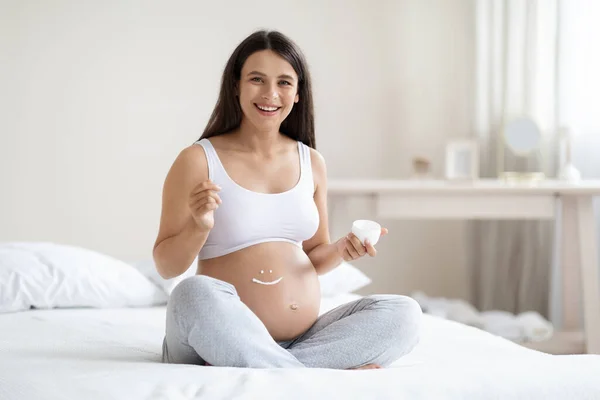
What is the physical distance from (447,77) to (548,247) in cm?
85

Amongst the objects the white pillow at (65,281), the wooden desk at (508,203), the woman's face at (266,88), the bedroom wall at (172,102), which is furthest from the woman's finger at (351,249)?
the bedroom wall at (172,102)

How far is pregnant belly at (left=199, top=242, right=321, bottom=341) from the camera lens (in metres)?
1.57

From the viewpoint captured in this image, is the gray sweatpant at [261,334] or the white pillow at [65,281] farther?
the white pillow at [65,281]

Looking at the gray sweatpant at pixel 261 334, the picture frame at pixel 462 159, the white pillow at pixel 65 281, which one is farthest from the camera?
the picture frame at pixel 462 159

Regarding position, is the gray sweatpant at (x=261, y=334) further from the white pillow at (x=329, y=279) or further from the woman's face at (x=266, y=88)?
the white pillow at (x=329, y=279)

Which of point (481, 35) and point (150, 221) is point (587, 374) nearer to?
point (150, 221)

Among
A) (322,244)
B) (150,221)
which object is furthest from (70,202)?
(322,244)

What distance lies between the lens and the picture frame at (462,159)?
3430 mm

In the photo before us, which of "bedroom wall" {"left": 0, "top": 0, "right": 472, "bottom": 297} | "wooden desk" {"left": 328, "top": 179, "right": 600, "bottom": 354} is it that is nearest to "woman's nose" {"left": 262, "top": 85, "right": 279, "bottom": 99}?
"wooden desk" {"left": 328, "top": 179, "right": 600, "bottom": 354}

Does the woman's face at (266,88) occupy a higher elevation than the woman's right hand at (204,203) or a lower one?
higher

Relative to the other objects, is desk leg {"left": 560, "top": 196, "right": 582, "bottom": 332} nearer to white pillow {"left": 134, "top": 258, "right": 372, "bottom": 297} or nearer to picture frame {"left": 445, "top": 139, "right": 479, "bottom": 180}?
picture frame {"left": 445, "top": 139, "right": 479, "bottom": 180}

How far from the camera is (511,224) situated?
3662 millimetres

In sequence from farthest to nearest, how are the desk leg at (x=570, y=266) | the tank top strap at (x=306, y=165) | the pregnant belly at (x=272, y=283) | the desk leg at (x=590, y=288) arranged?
the desk leg at (x=570, y=266) → the desk leg at (x=590, y=288) → the tank top strap at (x=306, y=165) → the pregnant belly at (x=272, y=283)

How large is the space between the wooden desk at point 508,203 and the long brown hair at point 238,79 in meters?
1.29
